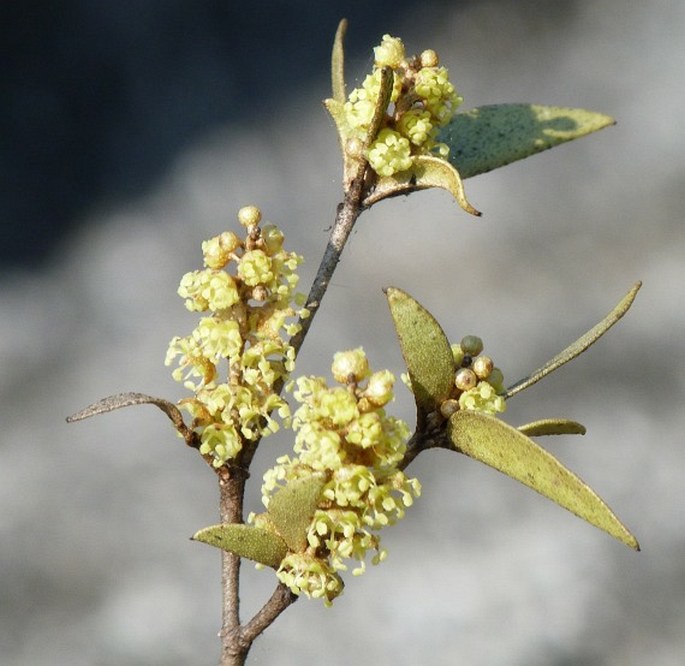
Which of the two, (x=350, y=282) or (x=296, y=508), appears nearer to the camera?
(x=296, y=508)

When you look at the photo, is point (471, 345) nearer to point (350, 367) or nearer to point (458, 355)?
point (458, 355)

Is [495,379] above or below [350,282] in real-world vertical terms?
above

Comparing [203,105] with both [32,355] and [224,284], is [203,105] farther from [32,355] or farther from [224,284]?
[224,284]

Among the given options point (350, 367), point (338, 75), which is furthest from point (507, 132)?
point (350, 367)

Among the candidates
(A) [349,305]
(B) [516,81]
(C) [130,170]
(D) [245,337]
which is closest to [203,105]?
(C) [130,170]

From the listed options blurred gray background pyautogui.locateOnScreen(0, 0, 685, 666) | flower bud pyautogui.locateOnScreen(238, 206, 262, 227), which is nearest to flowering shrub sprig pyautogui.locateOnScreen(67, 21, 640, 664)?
flower bud pyautogui.locateOnScreen(238, 206, 262, 227)

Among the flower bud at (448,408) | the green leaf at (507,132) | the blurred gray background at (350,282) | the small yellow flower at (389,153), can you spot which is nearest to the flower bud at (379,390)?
the flower bud at (448,408)

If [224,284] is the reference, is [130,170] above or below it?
below
